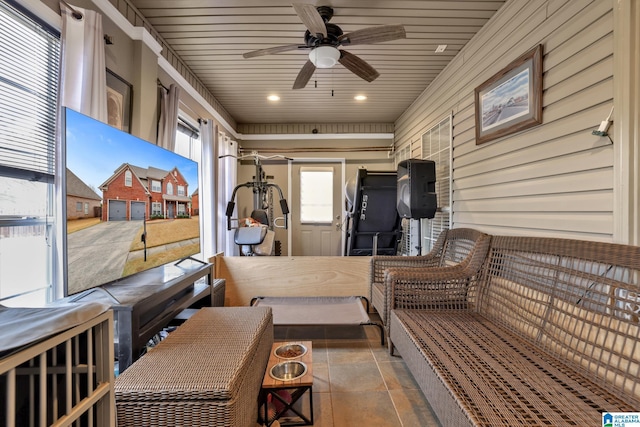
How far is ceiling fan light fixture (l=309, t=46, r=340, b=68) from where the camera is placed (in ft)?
7.35

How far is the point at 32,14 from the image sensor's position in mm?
1468

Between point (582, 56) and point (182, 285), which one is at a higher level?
point (582, 56)

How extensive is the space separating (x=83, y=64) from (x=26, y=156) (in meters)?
0.63

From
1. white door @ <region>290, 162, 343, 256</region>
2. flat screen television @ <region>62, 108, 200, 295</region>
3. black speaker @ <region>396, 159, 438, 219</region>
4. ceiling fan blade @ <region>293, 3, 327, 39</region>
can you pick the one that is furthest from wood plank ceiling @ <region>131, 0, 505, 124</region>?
white door @ <region>290, 162, 343, 256</region>

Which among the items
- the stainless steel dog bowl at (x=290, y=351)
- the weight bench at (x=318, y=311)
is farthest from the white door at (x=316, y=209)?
the stainless steel dog bowl at (x=290, y=351)

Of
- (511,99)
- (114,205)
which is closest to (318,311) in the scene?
(114,205)

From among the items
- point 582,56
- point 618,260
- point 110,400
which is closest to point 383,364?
point 618,260

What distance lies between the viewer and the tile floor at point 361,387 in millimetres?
1533

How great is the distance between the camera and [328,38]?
2.21 meters

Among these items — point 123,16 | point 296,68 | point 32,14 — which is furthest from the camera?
point 296,68

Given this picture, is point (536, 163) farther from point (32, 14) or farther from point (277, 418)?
point (32, 14)

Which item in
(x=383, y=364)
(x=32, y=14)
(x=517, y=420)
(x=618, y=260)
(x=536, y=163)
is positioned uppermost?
(x=32, y=14)

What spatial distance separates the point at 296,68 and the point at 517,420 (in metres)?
3.37

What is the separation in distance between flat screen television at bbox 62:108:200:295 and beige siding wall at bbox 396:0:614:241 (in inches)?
98.6
